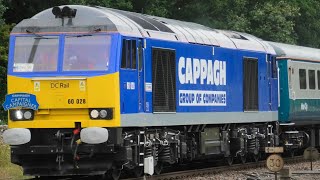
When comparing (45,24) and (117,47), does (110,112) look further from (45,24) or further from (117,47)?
(45,24)

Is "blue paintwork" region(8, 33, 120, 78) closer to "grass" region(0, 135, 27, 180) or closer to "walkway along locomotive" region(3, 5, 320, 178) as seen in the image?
"walkway along locomotive" region(3, 5, 320, 178)

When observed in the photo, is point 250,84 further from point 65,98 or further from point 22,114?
point 22,114

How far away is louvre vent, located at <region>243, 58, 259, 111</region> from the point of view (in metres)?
20.1

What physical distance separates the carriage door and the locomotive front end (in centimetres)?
168

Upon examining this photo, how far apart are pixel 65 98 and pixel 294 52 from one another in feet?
36.4

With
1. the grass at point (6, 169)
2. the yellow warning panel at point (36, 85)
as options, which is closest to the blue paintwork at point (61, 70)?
the yellow warning panel at point (36, 85)

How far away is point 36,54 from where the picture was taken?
1468 cm

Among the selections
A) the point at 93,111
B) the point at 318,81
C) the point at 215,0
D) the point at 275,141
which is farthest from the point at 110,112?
the point at 215,0

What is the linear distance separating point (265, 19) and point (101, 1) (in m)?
8.80

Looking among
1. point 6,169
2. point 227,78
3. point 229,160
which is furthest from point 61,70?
point 229,160

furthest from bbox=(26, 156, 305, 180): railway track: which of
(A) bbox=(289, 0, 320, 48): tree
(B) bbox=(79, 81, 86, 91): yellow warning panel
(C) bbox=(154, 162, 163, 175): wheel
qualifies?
(A) bbox=(289, 0, 320, 48): tree

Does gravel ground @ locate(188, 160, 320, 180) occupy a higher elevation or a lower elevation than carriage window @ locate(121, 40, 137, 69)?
lower

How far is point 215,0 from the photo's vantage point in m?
38.3

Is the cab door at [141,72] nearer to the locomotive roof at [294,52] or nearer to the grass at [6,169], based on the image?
the grass at [6,169]
